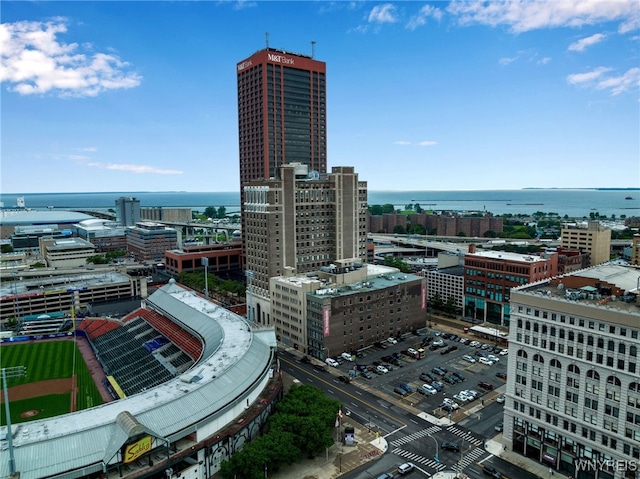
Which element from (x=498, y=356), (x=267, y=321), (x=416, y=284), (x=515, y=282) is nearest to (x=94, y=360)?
(x=267, y=321)

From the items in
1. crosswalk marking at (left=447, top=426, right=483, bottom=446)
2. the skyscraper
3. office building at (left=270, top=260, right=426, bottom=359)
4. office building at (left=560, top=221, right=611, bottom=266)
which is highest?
the skyscraper

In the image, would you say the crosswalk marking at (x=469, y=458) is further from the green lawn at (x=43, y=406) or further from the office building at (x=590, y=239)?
the office building at (x=590, y=239)

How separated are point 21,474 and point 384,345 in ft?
275

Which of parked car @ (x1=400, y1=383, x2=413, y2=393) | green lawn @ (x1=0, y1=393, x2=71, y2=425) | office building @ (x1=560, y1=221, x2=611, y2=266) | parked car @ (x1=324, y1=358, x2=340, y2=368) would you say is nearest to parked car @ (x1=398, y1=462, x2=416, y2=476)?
parked car @ (x1=400, y1=383, x2=413, y2=393)

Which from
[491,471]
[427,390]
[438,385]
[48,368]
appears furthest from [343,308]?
[48,368]

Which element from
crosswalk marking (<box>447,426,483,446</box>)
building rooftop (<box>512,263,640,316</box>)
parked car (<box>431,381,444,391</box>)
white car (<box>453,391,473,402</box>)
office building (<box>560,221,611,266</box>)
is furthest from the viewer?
office building (<box>560,221,611,266</box>)

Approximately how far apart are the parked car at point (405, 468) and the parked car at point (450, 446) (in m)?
7.50

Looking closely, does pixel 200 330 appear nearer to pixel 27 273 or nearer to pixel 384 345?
pixel 384 345

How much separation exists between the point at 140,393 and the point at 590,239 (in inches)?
7007

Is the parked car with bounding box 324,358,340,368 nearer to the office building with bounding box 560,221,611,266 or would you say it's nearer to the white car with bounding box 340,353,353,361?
the white car with bounding box 340,353,353,361

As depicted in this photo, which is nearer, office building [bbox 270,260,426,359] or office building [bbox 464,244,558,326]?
office building [bbox 270,260,426,359]

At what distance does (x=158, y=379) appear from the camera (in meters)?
94.2

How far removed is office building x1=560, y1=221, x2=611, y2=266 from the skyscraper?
109 metres

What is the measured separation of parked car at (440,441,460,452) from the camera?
72562mm
